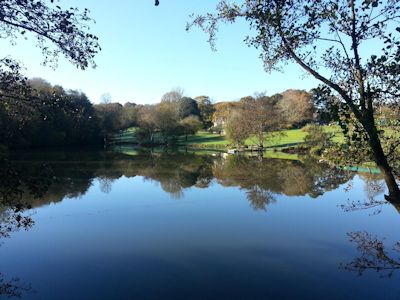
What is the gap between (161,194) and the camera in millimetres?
18906

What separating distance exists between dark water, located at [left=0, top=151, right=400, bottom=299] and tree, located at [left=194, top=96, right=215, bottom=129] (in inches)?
2837

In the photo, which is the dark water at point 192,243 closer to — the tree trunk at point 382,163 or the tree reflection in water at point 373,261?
the tree reflection in water at point 373,261

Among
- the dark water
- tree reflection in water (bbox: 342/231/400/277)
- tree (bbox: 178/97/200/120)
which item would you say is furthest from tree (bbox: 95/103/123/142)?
tree reflection in water (bbox: 342/231/400/277)

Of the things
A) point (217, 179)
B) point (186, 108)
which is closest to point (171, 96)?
point (186, 108)

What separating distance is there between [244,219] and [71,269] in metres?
6.78

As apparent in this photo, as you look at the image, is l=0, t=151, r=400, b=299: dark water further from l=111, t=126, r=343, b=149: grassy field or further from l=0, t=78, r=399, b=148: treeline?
l=111, t=126, r=343, b=149: grassy field

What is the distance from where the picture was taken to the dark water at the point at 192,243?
751cm

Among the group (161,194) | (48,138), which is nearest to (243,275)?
(161,194)

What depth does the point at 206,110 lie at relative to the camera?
94875 millimetres

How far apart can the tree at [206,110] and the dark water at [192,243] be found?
236 feet

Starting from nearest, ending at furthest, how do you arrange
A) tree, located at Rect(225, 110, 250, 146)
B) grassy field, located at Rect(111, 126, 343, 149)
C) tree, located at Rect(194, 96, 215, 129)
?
tree, located at Rect(225, 110, 250, 146), grassy field, located at Rect(111, 126, 343, 149), tree, located at Rect(194, 96, 215, 129)

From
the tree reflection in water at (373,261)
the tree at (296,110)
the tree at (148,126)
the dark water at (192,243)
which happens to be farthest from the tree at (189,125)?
the tree reflection in water at (373,261)

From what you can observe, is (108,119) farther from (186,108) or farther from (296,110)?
(296,110)

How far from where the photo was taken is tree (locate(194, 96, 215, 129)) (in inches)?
3614
